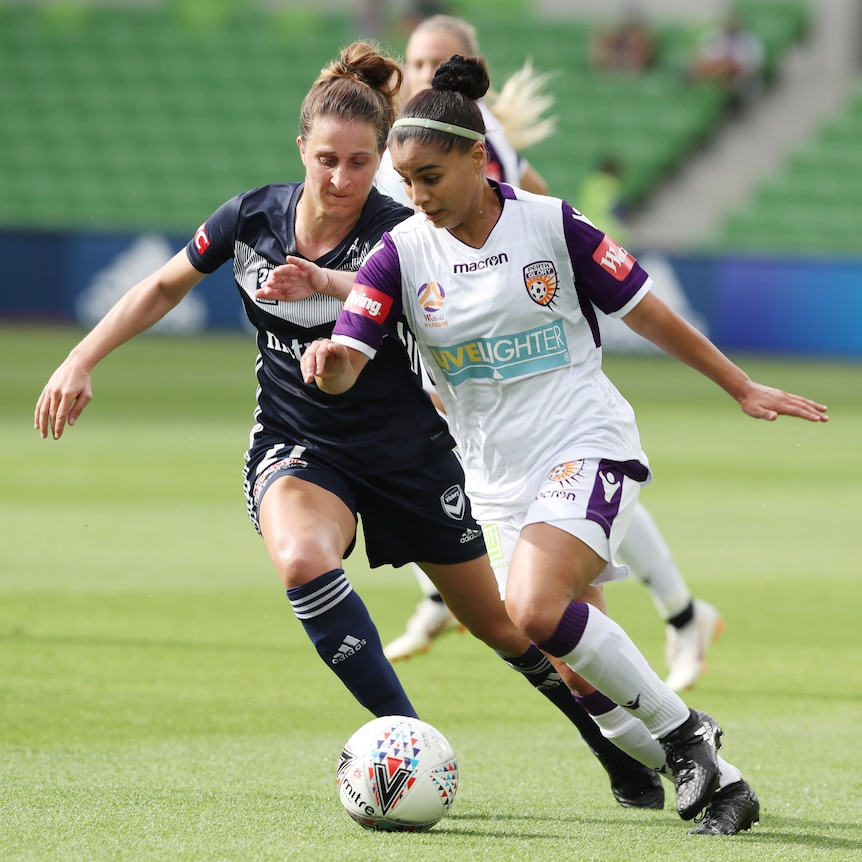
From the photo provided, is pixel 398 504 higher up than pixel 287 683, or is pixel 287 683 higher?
pixel 398 504

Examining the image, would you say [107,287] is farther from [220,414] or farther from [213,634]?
[213,634]

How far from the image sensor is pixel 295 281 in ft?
14.6

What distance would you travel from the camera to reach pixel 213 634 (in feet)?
23.8

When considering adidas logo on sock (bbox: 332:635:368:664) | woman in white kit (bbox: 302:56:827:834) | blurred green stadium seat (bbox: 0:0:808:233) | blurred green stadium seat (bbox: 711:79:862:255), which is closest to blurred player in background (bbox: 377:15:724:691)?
woman in white kit (bbox: 302:56:827:834)

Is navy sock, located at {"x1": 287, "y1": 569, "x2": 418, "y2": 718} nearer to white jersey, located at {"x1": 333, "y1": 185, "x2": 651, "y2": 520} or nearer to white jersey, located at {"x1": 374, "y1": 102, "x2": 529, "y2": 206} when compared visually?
white jersey, located at {"x1": 333, "y1": 185, "x2": 651, "y2": 520}

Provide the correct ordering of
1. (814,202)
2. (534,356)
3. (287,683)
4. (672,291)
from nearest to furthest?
(534,356) → (287,683) → (672,291) → (814,202)

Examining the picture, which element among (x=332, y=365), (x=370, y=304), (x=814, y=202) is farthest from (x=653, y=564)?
(x=814, y=202)

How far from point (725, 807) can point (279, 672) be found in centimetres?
271

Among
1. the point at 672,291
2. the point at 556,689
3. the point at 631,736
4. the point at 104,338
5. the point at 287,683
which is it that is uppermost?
the point at 104,338

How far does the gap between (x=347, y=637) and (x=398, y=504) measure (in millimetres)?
517

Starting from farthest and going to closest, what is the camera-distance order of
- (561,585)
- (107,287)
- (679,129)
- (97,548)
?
(679,129), (107,287), (97,548), (561,585)

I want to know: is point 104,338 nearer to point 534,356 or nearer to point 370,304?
point 370,304

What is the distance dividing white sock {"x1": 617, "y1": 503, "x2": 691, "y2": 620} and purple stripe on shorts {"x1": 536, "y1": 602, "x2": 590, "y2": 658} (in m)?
2.43

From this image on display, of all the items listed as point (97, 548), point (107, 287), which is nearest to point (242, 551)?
point (97, 548)
